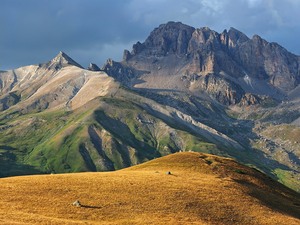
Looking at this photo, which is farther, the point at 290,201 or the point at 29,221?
the point at 290,201

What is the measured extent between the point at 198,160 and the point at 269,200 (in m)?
25.9

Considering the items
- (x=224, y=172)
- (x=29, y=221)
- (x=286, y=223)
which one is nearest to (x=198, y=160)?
(x=224, y=172)

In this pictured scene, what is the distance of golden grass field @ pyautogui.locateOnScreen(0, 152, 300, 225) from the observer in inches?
2179

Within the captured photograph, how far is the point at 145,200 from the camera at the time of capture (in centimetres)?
Result: 6481

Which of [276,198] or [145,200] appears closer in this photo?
[145,200]

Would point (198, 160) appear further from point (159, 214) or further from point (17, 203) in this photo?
point (17, 203)

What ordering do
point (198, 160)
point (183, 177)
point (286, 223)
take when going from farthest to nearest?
point (198, 160), point (183, 177), point (286, 223)

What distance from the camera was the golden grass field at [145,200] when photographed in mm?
55344

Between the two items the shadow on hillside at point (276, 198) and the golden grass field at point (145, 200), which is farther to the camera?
the shadow on hillside at point (276, 198)

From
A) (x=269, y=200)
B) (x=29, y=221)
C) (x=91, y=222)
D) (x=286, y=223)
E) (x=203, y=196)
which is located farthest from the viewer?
(x=269, y=200)

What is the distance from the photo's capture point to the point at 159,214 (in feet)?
194

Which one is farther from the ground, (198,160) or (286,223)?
(198,160)

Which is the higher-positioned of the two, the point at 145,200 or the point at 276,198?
the point at 145,200

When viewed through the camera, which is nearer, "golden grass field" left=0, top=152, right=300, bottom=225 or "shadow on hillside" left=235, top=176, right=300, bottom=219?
"golden grass field" left=0, top=152, right=300, bottom=225
